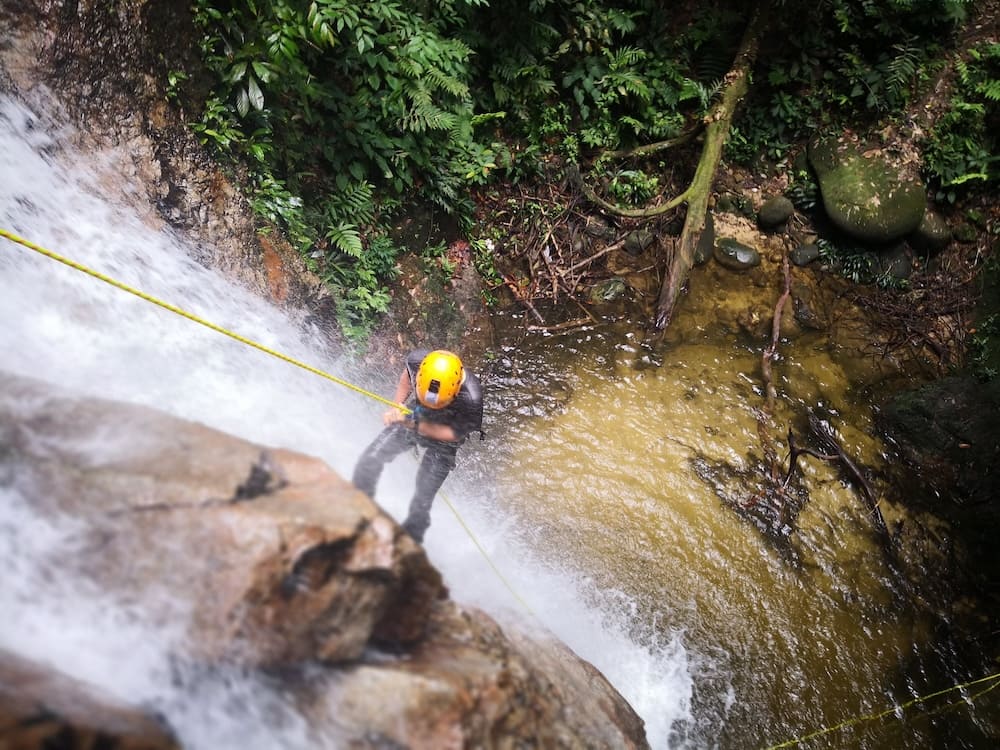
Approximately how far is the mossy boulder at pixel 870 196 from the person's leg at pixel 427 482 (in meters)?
7.56

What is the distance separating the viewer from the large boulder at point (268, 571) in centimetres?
246

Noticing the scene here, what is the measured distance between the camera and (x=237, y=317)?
514 centimetres

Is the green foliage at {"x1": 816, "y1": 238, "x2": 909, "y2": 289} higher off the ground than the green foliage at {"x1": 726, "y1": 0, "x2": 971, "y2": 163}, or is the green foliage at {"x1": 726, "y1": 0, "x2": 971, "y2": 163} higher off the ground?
the green foliage at {"x1": 726, "y1": 0, "x2": 971, "y2": 163}

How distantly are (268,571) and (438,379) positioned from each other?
159 centimetres

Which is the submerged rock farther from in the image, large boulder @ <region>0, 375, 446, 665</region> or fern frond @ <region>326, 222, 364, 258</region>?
large boulder @ <region>0, 375, 446, 665</region>

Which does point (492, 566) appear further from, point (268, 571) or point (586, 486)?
point (268, 571)

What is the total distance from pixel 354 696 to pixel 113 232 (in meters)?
4.16

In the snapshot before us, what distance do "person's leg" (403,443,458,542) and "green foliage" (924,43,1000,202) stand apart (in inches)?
363

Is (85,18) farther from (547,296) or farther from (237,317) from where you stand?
(547,296)

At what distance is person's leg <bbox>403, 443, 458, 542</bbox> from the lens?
4.18 m

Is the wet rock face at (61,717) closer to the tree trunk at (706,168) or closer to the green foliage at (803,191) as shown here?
the tree trunk at (706,168)

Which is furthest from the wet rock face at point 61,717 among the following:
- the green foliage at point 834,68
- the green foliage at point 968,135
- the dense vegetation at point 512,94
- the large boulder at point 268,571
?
the green foliage at point 968,135

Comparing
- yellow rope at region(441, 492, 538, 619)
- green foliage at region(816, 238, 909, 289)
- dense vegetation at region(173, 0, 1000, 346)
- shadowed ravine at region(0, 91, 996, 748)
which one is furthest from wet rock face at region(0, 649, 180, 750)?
green foliage at region(816, 238, 909, 289)

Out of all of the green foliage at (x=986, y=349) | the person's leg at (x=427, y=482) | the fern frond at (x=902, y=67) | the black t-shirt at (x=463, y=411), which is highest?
the fern frond at (x=902, y=67)
